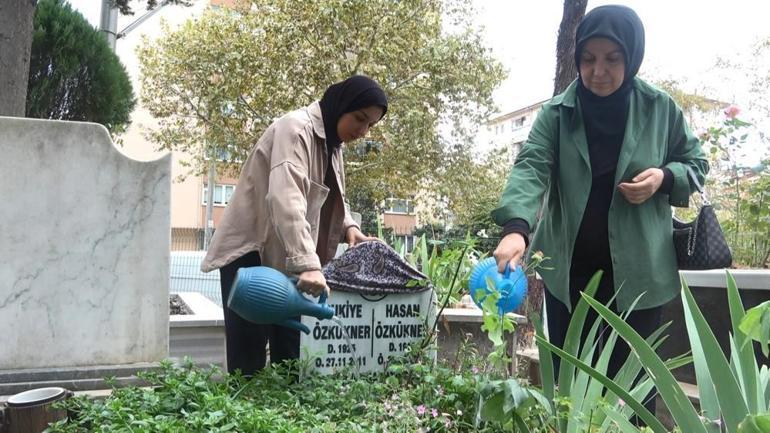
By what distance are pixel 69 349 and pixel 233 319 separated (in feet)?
4.45

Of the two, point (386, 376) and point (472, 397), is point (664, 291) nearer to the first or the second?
point (472, 397)

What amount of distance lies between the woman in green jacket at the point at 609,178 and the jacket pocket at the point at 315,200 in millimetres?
720

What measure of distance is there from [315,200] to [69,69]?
4.23 meters

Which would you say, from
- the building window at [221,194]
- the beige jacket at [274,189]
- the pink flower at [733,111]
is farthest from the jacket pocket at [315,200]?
the building window at [221,194]

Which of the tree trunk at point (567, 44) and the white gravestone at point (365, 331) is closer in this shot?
the white gravestone at point (365, 331)

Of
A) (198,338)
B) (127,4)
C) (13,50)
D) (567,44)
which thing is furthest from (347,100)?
(127,4)

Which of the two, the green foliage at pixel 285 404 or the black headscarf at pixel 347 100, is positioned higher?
the black headscarf at pixel 347 100

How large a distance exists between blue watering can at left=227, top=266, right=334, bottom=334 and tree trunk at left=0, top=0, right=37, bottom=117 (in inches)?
117

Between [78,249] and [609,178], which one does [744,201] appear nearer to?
[609,178]

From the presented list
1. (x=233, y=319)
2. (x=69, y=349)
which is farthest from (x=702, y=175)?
(x=69, y=349)

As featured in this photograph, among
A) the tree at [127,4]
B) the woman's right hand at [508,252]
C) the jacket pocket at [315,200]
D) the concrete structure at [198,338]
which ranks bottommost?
the concrete structure at [198,338]

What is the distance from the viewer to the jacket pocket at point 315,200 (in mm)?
2312

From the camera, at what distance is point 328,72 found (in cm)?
1145

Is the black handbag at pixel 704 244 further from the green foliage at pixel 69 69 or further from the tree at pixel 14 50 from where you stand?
the green foliage at pixel 69 69
